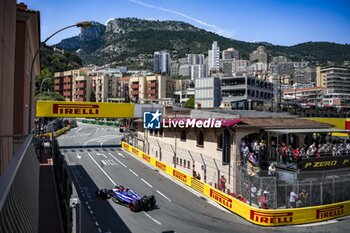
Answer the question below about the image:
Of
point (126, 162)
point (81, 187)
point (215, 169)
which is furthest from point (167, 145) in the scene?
point (81, 187)

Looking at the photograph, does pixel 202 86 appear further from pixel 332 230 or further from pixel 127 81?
pixel 332 230

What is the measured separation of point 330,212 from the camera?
74.4 feet

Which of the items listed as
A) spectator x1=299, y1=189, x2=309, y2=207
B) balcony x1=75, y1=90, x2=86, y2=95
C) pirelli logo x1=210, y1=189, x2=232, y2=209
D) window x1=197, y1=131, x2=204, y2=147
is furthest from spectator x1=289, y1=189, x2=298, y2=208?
balcony x1=75, y1=90, x2=86, y2=95

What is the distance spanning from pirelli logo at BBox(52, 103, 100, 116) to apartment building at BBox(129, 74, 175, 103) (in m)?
81.2

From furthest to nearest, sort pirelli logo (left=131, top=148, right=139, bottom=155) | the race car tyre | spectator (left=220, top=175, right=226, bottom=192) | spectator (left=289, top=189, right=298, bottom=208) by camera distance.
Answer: pirelli logo (left=131, top=148, right=139, bottom=155), spectator (left=220, top=175, right=226, bottom=192), the race car tyre, spectator (left=289, top=189, right=298, bottom=208)

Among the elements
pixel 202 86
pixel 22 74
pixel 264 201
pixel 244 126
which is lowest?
pixel 264 201

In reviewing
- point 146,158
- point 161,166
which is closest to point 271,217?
point 161,166

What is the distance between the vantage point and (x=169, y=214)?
2197 cm

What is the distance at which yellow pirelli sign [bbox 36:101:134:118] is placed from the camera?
44812 mm

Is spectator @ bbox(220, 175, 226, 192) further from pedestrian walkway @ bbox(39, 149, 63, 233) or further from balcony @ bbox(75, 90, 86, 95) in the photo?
balcony @ bbox(75, 90, 86, 95)

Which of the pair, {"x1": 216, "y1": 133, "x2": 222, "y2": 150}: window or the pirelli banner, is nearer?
the pirelli banner

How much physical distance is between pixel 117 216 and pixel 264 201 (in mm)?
9208

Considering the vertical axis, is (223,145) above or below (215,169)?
above

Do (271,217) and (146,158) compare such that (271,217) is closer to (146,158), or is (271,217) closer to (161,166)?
(161,166)
